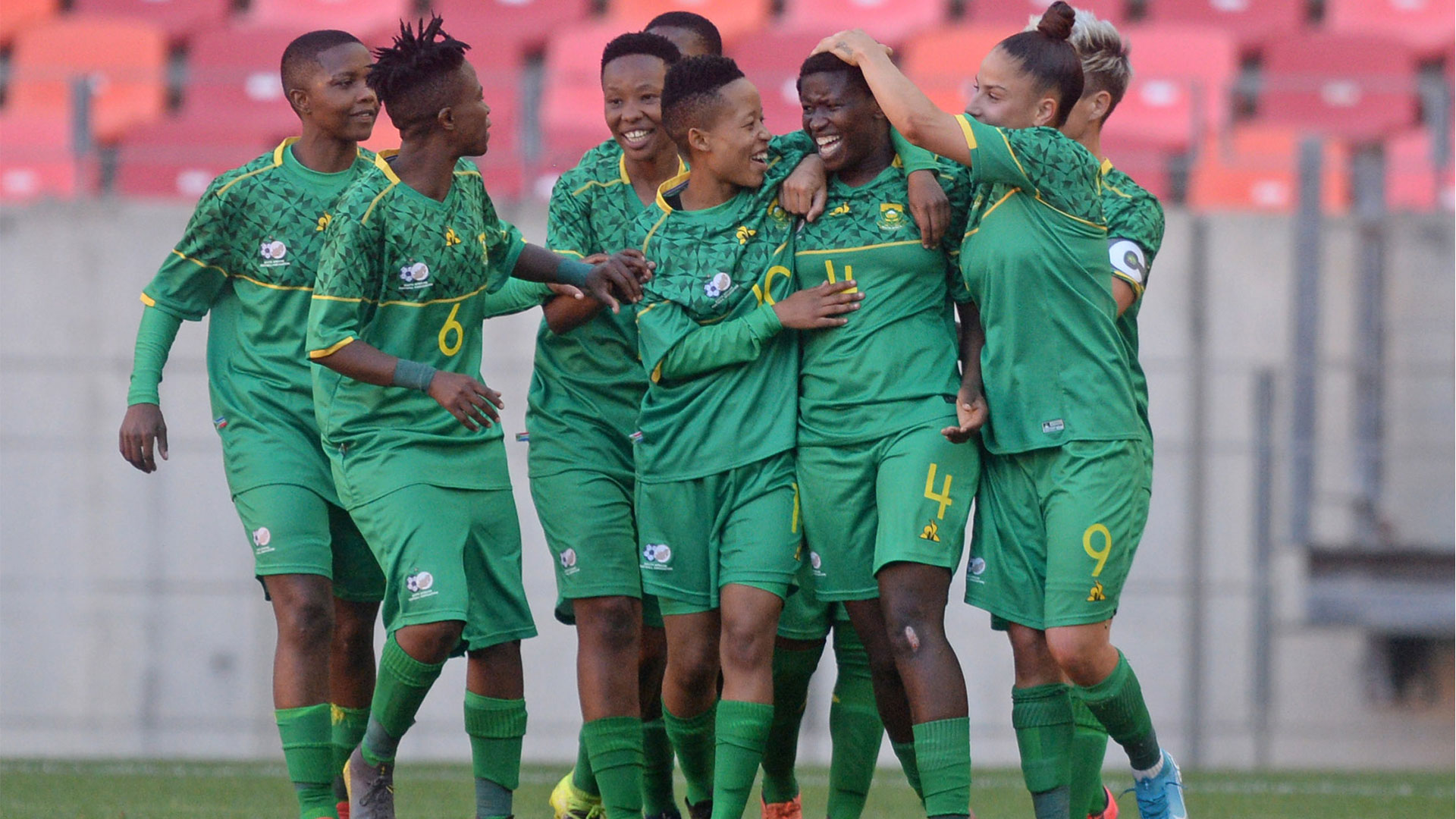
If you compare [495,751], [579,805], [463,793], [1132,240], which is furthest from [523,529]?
[1132,240]

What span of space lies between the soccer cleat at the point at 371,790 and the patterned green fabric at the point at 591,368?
2.92 ft

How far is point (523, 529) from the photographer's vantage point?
9.47 meters

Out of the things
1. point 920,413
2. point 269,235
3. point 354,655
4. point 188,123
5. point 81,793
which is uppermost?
point 188,123

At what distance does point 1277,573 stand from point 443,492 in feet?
19.8

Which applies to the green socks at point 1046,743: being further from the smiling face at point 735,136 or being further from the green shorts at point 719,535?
the smiling face at point 735,136

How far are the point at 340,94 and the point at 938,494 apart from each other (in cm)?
198

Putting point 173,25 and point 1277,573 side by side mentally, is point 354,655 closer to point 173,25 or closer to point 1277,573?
point 1277,573

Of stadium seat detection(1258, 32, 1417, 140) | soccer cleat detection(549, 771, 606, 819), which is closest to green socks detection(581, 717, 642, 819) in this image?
soccer cleat detection(549, 771, 606, 819)

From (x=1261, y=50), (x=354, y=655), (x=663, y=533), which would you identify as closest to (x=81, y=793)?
(x=354, y=655)

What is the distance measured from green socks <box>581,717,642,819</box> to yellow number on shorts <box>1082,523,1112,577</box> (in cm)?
123

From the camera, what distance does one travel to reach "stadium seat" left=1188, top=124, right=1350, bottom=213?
31.8 ft

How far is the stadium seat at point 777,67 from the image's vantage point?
1017 centimetres

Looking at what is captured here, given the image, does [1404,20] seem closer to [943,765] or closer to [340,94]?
[340,94]

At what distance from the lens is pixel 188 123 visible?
10.6 meters
